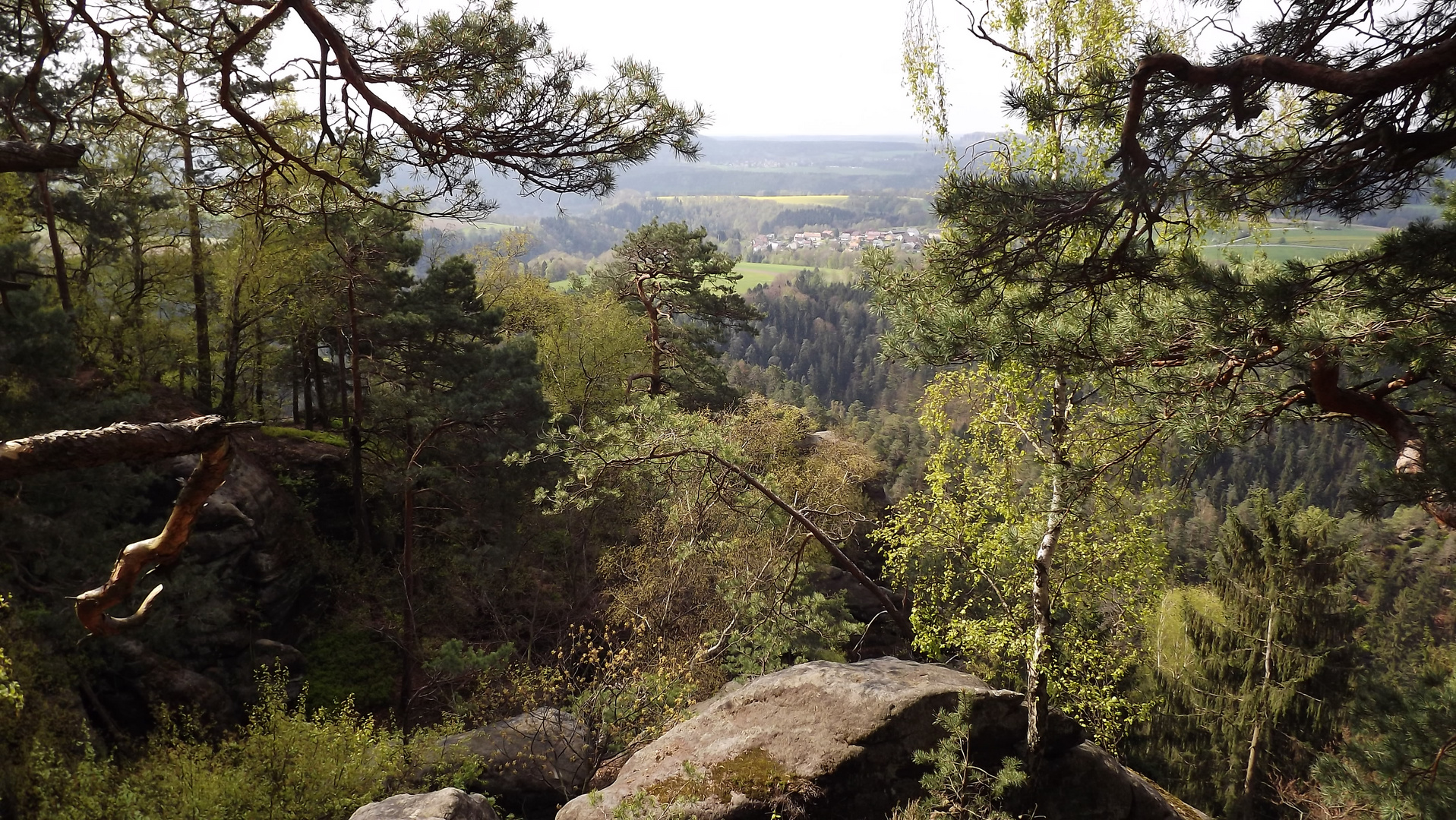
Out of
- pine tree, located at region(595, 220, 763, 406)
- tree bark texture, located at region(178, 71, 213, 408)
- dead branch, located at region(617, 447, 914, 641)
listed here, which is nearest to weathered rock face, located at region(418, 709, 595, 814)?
dead branch, located at region(617, 447, 914, 641)

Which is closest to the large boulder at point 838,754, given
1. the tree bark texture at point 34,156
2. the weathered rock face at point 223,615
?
the tree bark texture at point 34,156

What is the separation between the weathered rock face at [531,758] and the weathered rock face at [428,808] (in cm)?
224

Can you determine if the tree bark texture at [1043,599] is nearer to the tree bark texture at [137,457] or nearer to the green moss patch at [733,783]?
the green moss patch at [733,783]

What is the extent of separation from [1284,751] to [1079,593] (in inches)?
391

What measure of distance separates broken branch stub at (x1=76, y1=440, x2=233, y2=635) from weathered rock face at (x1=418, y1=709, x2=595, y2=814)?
7970 millimetres

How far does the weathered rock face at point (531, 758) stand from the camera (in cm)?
955

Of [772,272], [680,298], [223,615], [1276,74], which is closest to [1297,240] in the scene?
[1276,74]

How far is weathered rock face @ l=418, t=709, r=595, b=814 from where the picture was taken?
9555 mm

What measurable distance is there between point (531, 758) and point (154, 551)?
340 inches

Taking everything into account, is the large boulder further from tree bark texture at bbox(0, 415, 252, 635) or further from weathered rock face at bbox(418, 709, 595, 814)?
tree bark texture at bbox(0, 415, 252, 635)

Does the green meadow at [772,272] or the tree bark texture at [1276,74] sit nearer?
the tree bark texture at [1276,74]

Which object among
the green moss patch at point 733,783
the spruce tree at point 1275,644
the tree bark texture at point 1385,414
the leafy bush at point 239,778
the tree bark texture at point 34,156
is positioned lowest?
the spruce tree at point 1275,644

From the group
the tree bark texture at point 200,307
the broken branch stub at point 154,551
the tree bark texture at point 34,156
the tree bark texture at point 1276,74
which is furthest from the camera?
the tree bark texture at point 200,307

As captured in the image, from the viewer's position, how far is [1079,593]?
8961 millimetres
